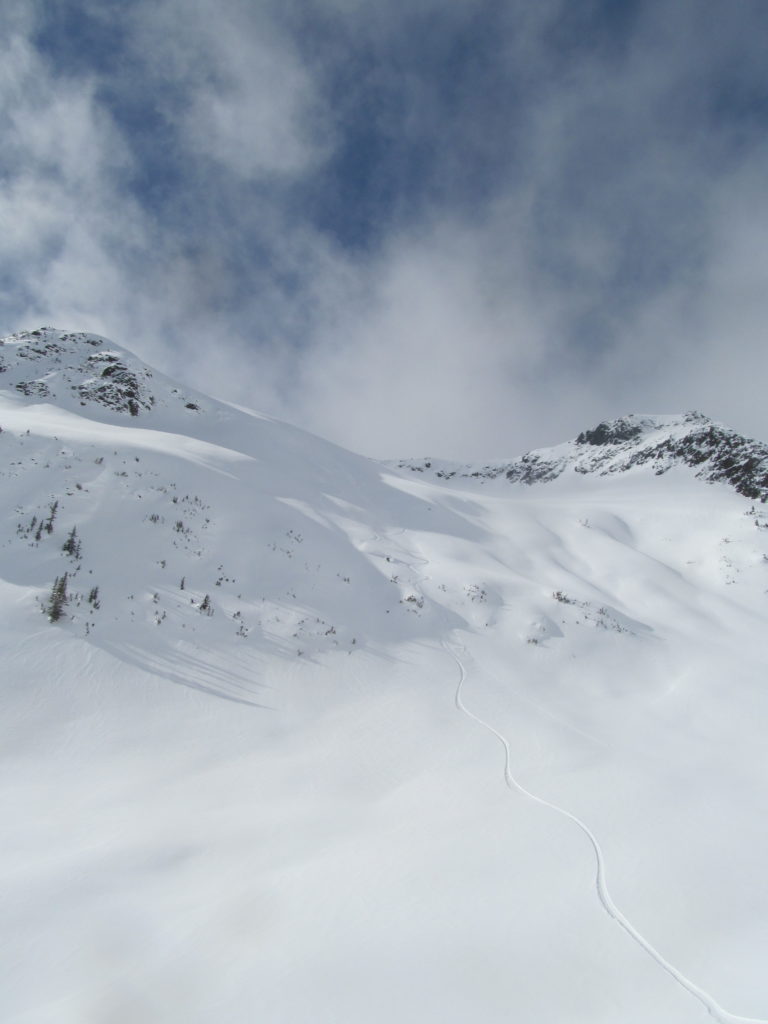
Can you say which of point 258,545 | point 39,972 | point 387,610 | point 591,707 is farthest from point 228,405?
point 39,972

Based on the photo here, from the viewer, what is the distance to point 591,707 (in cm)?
1070

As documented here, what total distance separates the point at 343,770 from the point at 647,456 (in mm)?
79116

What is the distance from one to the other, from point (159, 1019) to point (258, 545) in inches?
542

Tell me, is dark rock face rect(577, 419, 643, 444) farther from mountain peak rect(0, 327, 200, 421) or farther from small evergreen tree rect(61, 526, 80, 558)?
small evergreen tree rect(61, 526, 80, 558)

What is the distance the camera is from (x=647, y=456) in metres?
72.8

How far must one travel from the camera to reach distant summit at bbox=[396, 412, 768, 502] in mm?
55781

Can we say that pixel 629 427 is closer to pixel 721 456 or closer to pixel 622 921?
pixel 721 456

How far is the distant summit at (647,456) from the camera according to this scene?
183ft

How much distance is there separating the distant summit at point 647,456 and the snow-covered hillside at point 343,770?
41932 mm

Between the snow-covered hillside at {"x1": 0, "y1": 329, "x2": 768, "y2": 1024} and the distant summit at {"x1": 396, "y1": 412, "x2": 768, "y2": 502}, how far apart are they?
41932mm

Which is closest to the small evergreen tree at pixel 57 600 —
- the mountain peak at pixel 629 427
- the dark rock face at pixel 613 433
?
the mountain peak at pixel 629 427

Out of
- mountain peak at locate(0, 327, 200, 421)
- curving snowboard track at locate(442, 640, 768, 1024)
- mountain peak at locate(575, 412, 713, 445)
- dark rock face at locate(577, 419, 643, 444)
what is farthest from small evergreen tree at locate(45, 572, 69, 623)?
dark rock face at locate(577, 419, 643, 444)

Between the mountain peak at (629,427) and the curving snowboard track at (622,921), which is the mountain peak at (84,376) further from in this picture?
the mountain peak at (629,427)

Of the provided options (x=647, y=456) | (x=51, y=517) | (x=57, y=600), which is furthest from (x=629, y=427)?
(x=57, y=600)
